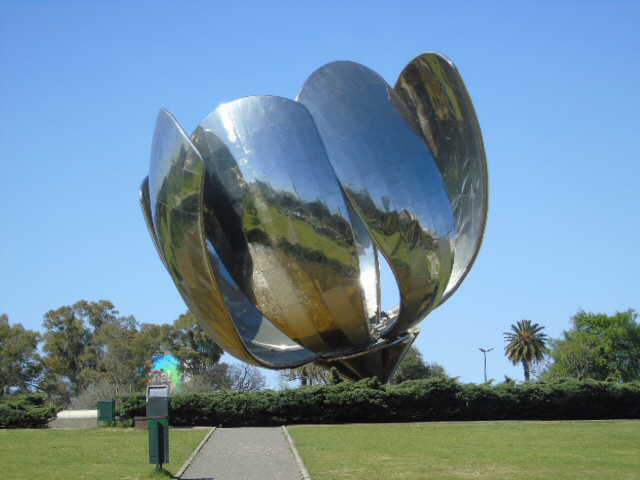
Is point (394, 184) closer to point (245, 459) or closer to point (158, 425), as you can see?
point (245, 459)

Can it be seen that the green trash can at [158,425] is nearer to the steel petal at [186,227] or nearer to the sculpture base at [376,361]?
the steel petal at [186,227]

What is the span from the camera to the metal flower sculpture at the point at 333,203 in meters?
17.1

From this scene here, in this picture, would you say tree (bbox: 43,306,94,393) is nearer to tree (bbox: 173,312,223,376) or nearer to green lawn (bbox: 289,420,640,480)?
tree (bbox: 173,312,223,376)

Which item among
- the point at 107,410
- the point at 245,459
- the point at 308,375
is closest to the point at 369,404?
the point at 107,410

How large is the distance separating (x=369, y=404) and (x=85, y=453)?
8.70 metres

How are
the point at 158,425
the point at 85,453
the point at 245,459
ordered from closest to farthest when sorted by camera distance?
the point at 158,425
the point at 245,459
the point at 85,453

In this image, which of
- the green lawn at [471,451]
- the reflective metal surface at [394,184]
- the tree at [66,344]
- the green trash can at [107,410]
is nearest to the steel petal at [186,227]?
the green lawn at [471,451]

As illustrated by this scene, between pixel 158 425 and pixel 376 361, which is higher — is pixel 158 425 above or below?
below

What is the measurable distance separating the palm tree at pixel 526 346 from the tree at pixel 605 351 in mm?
7782

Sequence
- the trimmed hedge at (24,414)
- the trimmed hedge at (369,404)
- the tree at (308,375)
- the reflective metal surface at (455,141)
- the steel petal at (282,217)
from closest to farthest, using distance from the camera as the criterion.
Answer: the steel petal at (282,217) < the reflective metal surface at (455,141) < the trimmed hedge at (369,404) < the trimmed hedge at (24,414) < the tree at (308,375)

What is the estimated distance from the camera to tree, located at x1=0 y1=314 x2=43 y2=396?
49.4 metres

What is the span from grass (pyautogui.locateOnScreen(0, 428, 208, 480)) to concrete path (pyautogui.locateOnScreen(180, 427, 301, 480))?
0.36 m

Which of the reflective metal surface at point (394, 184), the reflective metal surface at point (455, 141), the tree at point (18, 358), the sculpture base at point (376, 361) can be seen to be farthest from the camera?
the tree at point (18, 358)

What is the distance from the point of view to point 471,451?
1385 centimetres
